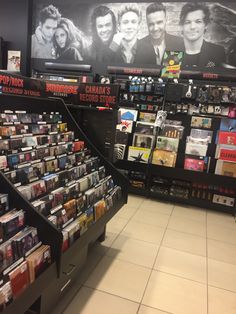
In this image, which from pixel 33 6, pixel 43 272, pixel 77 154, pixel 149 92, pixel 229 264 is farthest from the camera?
pixel 33 6

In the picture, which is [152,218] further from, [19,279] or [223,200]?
[19,279]

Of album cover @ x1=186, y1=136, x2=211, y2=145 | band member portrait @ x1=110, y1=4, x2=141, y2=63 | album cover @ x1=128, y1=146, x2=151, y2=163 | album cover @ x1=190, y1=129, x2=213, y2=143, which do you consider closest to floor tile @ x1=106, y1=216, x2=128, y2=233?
album cover @ x1=128, y1=146, x2=151, y2=163

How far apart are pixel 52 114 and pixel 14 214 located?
50.6 inches

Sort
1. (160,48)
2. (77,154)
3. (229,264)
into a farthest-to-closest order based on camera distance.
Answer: (160,48), (229,264), (77,154)

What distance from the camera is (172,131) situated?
4.50 m

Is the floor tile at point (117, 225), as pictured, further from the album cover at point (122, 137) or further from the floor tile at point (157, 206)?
the album cover at point (122, 137)

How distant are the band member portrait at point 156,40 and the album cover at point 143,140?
1472mm

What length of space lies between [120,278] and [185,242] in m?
1.15

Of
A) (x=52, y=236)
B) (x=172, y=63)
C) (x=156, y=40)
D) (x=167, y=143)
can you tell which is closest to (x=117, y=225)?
(x=167, y=143)

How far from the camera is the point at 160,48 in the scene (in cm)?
501

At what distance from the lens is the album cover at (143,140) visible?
15.1 ft

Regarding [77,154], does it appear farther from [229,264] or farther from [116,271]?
[229,264]

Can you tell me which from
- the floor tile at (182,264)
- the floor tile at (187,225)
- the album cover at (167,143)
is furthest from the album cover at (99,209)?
the album cover at (167,143)

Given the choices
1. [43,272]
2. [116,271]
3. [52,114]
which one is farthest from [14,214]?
[116,271]
